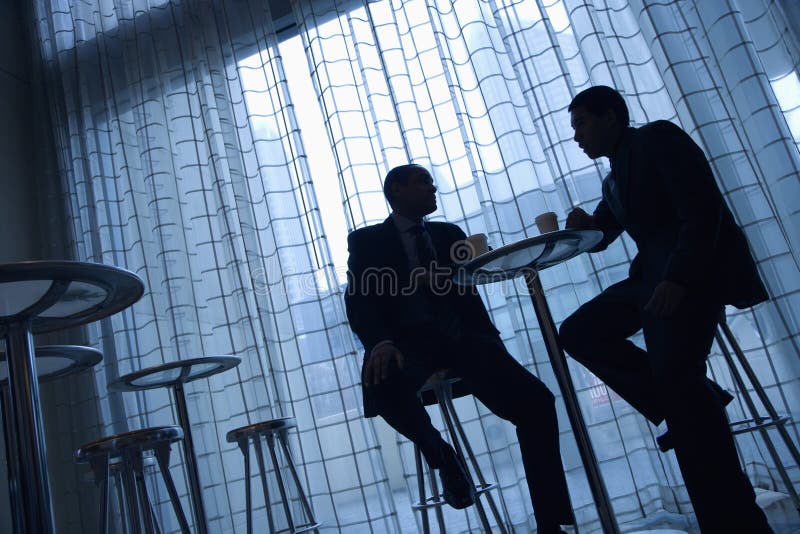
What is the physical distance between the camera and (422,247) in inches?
86.1

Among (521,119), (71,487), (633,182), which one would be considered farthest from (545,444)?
(71,487)

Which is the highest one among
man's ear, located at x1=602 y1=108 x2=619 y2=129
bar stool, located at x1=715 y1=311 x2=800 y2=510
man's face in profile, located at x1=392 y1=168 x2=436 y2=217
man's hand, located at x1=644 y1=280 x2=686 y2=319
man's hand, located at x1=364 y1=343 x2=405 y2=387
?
man's face in profile, located at x1=392 y1=168 x2=436 y2=217

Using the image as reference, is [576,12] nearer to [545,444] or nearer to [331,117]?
[331,117]

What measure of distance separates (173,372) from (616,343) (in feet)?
4.94

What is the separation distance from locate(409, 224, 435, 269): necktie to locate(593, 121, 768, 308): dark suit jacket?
66cm

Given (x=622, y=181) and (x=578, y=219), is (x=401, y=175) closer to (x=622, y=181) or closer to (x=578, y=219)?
(x=578, y=219)

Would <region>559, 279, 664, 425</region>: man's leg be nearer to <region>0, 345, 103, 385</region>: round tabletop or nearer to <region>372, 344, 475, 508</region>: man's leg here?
<region>372, 344, 475, 508</region>: man's leg

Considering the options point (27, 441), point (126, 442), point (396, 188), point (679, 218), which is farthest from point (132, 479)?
point (679, 218)

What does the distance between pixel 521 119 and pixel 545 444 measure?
5.28 ft

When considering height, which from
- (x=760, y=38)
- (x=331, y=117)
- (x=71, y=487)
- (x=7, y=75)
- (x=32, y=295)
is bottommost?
(x=71, y=487)

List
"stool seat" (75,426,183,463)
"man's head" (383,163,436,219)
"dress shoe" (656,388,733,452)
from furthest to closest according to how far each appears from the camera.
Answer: "man's head" (383,163,436,219) → "stool seat" (75,426,183,463) → "dress shoe" (656,388,733,452)

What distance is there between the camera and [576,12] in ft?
9.12

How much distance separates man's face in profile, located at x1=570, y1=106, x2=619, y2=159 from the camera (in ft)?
6.09

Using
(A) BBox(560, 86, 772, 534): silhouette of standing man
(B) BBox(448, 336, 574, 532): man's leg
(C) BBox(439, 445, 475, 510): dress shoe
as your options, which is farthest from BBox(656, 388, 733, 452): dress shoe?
(C) BBox(439, 445, 475, 510): dress shoe
